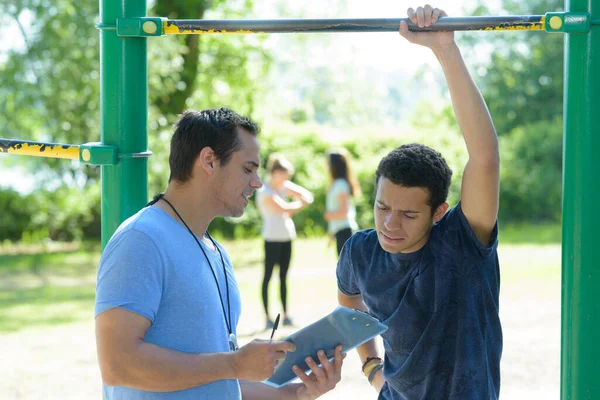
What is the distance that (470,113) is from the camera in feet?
6.94

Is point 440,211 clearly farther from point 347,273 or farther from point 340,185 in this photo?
point 340,185

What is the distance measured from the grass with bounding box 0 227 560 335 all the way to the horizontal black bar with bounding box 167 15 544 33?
254 inches

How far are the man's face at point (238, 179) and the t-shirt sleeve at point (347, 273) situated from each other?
1.26 feet

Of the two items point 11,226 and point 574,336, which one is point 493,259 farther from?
point 11,226

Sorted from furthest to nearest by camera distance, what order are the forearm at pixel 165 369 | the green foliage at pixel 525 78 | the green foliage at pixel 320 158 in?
the green foliage at pixel 525 78 < the green foliage at pixel 320 158 < the forearm at pixel 165 369

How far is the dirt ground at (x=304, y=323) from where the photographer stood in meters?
5.86

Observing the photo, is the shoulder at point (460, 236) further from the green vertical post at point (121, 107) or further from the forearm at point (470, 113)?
the green vertical post at point (121, 107)

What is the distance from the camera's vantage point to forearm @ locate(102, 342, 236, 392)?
1864 millimetres

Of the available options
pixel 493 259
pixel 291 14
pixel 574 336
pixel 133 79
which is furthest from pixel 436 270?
pixel 291 14

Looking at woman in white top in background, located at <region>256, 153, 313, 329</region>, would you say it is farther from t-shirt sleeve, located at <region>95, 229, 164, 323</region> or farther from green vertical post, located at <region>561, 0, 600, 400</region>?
t-shirt sleeve, located at <region>95, 229, 164, 323</region>

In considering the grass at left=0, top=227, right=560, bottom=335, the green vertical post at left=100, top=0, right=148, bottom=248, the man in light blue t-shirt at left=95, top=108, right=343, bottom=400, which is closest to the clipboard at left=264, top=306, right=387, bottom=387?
the man in light blue t-shirt at left=95, top=108, right=343, bottom=400

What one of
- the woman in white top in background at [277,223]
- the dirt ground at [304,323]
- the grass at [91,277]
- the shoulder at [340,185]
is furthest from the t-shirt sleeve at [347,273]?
the grass at [91,277]

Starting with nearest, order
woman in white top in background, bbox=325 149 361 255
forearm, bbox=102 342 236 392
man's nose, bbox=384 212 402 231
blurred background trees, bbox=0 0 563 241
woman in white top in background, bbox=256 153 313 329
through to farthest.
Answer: forearm, bbox=102 342 236 392 → man's nose, bbox=384 212 402 231 → woman in white top in background, bbox=256 153 313 329 → woman in white top in background, bbox=325 149 361 255 → blurred background trees, bbox=0 0 563 241

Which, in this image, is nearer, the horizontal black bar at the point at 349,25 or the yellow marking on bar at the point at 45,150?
the horizontal black bar at the point at 349,25
